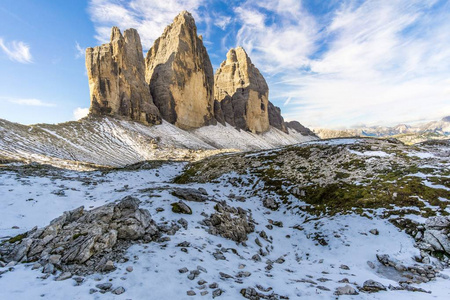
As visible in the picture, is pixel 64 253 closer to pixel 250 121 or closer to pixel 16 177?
pixel 16 177

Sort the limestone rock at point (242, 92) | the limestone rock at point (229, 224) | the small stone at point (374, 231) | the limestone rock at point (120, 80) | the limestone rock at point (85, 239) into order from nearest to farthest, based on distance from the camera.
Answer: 1. the limestone rock at point (85, 239)
2. the limestone rock at point (229, 224)
3. the small stone at point (374, 231)
4. the limestone rock at point (120, 80)
5. the limestone rock at point (242, 92)

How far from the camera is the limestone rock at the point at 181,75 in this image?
411 feet

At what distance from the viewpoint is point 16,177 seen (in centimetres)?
2034

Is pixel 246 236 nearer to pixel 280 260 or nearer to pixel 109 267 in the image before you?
pixel 280 260

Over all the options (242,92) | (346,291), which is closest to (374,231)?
(346,291)

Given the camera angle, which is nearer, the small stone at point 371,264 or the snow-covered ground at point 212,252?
the snow-covered ground at point 212,252

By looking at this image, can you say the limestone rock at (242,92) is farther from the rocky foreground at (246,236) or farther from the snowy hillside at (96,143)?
the rocky foreground at (246,236)

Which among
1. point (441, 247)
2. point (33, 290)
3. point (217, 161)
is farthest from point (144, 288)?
point (217, 161)

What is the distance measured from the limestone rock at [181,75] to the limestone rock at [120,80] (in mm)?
12584

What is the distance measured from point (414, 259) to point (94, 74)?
367 ft

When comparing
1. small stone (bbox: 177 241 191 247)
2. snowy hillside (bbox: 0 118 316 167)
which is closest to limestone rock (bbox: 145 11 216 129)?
snowy hillside (bbox: 0 118 316 167)

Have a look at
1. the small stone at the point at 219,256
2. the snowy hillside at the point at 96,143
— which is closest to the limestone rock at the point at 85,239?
the small stone at the point at 219,256

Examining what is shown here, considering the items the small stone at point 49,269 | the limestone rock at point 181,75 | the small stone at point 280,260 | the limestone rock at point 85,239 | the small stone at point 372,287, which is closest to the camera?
the small stone at point 49,269

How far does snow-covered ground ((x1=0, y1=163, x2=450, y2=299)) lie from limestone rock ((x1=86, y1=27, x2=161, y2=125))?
86.4 m
